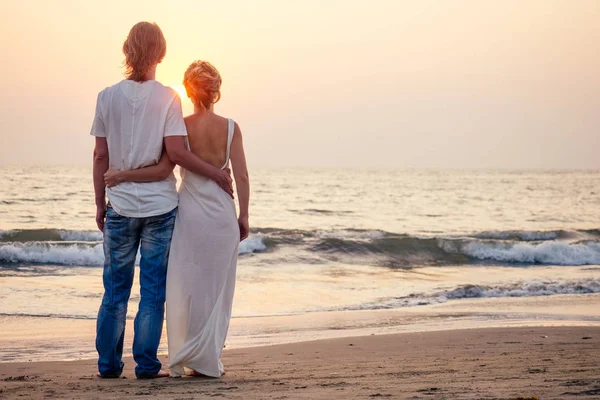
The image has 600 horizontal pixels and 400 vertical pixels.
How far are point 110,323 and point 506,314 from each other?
575 centimetres

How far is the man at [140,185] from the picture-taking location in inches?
154

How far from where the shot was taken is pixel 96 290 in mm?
10844

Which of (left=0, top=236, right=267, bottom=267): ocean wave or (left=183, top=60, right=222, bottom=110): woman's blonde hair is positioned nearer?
(left=183, top=60, right=222, bottom=110): woman's blonde hair

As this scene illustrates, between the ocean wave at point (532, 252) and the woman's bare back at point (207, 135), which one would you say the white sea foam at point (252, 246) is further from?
the woman's bare back at point (207, 135)

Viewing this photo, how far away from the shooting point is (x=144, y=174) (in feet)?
12.8

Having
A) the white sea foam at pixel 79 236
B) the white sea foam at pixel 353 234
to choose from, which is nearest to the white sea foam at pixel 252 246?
the white sea foam at pixel 353 234

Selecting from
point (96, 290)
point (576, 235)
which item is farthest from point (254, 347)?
point (576, 235)

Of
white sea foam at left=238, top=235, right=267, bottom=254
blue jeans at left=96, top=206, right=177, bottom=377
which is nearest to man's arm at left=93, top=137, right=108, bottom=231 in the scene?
blue jeans at left=96, top=206, right=177, bottom=377

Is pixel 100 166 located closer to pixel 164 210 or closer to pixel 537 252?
pixel 164 210

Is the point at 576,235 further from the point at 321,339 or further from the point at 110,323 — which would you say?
the point at 110,323

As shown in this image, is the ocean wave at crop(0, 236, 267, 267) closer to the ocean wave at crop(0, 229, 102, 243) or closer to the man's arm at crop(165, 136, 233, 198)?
the ocean wave at crop(0, 229, 102, 243)

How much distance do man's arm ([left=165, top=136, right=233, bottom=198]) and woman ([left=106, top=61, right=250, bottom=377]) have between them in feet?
0.18

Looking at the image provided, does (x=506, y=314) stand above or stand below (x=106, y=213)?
below

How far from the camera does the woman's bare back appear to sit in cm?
410
